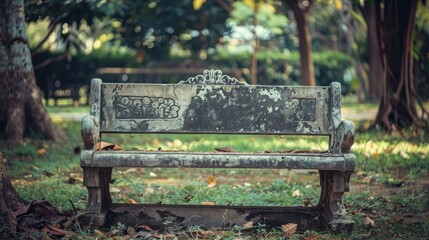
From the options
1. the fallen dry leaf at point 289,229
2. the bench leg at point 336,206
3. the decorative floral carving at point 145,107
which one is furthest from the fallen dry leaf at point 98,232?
the bench leg at point 336,206

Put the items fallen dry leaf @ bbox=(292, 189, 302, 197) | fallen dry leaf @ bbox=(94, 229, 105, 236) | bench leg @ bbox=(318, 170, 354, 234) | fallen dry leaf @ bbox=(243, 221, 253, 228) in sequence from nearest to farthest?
fallen dry leaf @ bbox=(94, 229, 105, 236), bench leg @ bbox=(318, 170, 354, 234), fallen dry leaf @ bbox=(243, 221, 253, 228), fallen dry leaf @ bbox=(292, 189, 302, 197)

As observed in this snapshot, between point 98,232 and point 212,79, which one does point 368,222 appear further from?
point 98,232

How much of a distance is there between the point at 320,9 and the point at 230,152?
82.6 feet

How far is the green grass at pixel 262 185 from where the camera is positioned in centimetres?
525

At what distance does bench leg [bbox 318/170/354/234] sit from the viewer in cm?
470

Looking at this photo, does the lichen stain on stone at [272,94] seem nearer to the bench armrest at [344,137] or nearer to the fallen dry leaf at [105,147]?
the bench armrest at [344,137]

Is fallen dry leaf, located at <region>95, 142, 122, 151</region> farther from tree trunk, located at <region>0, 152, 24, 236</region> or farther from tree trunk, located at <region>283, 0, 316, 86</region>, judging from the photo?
tree trunk, located at <region>283, 0, 316, 86</region>

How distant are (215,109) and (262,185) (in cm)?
208

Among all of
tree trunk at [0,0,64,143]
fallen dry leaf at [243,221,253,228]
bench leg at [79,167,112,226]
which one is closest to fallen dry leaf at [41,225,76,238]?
bench leg at [79,167,112,226]

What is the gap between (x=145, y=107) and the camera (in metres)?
5.17

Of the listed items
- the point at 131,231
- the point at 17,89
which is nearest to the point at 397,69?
the point at 17,89

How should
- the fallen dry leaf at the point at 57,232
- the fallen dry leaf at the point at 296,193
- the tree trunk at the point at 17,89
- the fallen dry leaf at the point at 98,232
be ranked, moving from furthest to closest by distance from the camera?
the tree trunk at the point at 17,89
the fallen dry leaf at the point at 296,193
the fallen dry leaf at the point at 98,232
the fallen dry leaf at the point at 57,232

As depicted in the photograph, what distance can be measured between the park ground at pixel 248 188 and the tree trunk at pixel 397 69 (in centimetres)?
152

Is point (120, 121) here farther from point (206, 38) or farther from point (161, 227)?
point (206, 38)
